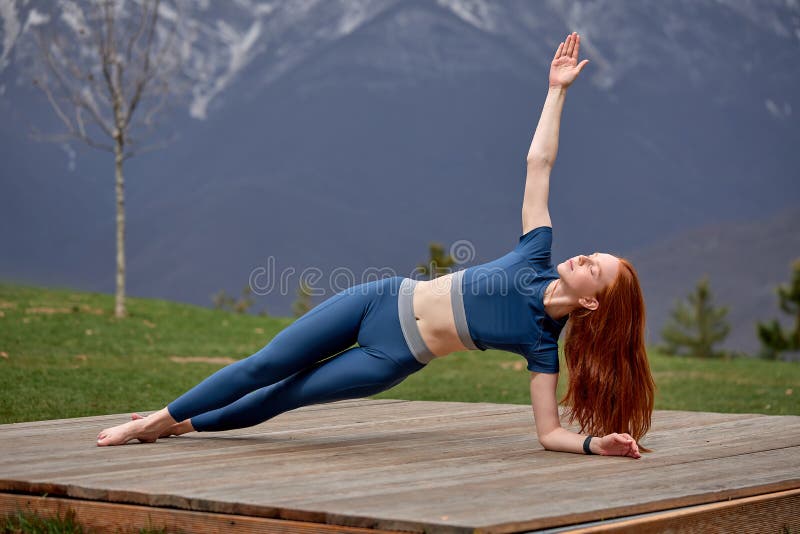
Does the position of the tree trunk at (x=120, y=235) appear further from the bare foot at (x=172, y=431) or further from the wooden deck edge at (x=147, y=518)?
the wooden deck edge at (x=147, y=518)

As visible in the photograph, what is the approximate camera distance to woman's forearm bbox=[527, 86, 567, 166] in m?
3.48

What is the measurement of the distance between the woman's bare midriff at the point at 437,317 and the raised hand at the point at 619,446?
0.58 m

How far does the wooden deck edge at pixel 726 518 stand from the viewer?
234 cm

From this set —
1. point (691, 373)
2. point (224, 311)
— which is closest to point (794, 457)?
point (691, 373)

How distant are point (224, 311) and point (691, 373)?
6.75 metres

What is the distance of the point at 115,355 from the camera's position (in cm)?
971

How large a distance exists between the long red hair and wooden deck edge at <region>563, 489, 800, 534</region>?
613mm

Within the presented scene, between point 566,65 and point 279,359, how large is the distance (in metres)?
1.51

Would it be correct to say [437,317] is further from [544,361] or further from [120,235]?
[120,235]

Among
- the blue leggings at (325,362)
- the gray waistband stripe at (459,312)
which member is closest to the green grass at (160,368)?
the blue leggings at (325,362)

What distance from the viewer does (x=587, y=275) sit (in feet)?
10.6

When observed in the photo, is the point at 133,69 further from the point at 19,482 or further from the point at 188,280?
the point at 188,280

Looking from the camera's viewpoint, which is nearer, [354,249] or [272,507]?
[272,507]

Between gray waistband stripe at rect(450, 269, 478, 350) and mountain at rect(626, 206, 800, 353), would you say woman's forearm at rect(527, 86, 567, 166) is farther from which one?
mountain at rect(626, 206, 800, 353)
